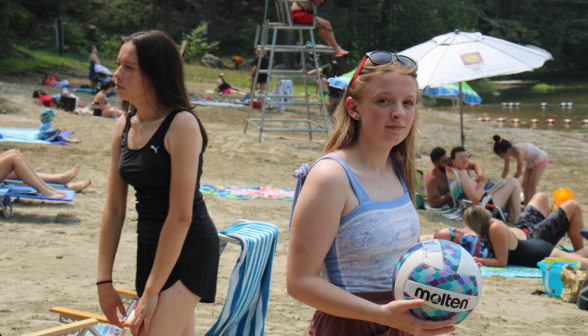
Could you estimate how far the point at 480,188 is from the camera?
7551 millimetres

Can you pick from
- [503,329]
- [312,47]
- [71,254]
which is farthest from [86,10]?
[503,329]

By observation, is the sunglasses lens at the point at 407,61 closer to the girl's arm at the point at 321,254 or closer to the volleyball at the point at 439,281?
the girl's arm at the point at 321,254

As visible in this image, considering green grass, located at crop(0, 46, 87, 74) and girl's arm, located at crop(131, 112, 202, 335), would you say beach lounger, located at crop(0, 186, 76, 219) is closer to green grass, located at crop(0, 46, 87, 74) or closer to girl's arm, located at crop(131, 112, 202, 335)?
girl's arm, located at crop(131, 112, 202, 335)

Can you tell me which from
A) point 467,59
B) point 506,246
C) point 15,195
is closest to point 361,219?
point 506,246

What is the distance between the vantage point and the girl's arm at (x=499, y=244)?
550 centimetres

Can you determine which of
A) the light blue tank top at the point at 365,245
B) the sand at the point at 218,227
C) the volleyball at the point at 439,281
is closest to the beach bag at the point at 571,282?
the sand at the point at 218,227

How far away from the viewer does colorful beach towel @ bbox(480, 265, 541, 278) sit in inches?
209

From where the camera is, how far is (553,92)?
2967 cm

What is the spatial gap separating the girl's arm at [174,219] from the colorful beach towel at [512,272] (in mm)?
4081

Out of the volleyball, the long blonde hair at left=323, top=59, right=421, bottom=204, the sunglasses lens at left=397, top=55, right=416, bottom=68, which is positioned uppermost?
the sunglasses lens at left=397, top=55, right=416, bottom=68

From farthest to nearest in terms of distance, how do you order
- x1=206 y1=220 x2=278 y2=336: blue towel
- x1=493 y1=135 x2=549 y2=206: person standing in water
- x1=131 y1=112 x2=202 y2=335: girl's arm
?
x1=493 y1=135 x2=549 y2=206: person standing in water, x1=206 y1=220 x2=278 y2=336: blue towel, x1=131 y1=112 x2=202 y2=335: girl's arm

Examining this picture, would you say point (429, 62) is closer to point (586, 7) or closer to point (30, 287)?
point (30, 287)

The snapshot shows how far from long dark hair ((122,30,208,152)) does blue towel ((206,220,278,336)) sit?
2.40 ft

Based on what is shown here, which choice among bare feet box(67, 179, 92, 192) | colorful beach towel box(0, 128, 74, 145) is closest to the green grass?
colorful beach towel box(0, 128, 74, 145)
